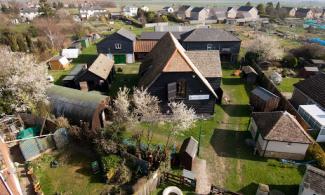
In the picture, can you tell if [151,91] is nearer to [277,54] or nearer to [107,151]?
[107,151]

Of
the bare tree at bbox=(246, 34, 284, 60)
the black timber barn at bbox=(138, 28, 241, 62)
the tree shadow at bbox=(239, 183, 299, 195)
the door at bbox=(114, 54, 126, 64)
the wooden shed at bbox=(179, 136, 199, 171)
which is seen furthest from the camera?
the door at bbox=(114, 54, 126, 64)

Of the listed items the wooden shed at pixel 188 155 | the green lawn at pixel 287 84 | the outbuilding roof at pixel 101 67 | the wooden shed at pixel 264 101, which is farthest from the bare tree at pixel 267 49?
the wooden shed at pixel 188 155

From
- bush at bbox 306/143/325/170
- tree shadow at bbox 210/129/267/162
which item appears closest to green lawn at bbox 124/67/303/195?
tree shadow at bbox 210/129/267/162

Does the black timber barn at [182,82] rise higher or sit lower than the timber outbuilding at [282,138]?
higher

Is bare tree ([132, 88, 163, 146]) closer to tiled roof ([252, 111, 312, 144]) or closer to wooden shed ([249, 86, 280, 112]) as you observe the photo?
tiled roof ([252, 111, 312, 144])

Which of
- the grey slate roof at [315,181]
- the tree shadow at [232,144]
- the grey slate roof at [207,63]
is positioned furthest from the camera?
the grey slate roof at [207,63]

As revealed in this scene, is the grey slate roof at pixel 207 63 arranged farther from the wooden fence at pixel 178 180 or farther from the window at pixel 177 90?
the wooden fence at pixel 178 180
